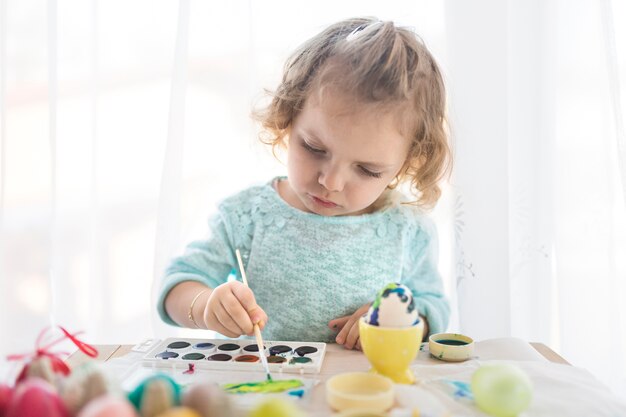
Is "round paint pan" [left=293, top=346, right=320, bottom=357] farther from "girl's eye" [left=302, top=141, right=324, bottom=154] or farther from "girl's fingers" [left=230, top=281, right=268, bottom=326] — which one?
"girl's eye" [left=302, top=141, right=324, bottom=154]

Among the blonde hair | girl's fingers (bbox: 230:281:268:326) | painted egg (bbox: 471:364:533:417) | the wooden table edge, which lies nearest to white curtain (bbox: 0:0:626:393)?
the blonde hair

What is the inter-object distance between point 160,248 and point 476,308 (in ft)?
1.93

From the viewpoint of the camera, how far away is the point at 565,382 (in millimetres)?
576

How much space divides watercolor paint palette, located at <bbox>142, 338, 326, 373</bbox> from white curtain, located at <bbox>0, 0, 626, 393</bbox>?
1.40 ft

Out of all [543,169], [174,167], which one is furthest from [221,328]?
[543,169]

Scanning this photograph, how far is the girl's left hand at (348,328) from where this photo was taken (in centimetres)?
72

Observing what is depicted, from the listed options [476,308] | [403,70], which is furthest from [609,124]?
[403,70]

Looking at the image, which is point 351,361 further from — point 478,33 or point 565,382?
point 478,33

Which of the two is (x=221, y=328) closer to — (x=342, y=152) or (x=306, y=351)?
(x=306, y=351)

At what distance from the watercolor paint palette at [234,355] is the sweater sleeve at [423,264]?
261 millimetres

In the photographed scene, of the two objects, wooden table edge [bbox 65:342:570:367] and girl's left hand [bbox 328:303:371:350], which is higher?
Result: girl's left hand [bbox 328:303:371:350]

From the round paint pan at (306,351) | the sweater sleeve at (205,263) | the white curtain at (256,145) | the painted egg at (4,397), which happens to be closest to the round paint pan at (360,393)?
the round paint pan at (306,351)

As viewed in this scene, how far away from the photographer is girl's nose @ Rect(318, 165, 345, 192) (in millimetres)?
749

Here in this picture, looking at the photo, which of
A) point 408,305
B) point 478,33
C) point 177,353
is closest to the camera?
point 408,305
